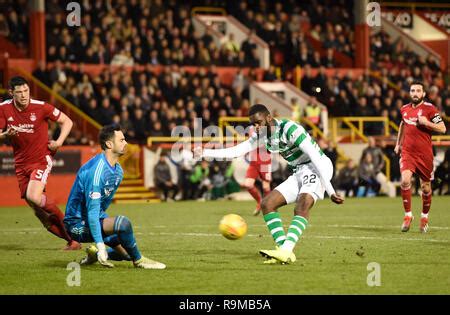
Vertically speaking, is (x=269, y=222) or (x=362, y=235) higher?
(x=269, y=222)

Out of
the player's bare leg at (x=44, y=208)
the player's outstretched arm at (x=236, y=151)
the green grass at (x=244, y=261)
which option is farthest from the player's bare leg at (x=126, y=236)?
the player's bare leg at (x=44, y=208)

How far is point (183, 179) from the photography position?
2717 cm

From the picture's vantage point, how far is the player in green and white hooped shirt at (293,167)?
10.6m

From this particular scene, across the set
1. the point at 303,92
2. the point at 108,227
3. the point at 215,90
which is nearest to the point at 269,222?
the point at 108,227

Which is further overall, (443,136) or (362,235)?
(443,136)

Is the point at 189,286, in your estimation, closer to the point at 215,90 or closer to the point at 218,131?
the point at 218,131

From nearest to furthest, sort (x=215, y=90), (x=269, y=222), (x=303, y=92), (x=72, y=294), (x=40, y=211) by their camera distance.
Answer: (x=72, y=294)
(x=269, y=222)
(x=40, y=211)
(x=215, y=90)
(x=303, y=92)

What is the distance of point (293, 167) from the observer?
11336 mm

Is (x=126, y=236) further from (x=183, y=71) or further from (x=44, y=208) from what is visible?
(x=183, y=71)

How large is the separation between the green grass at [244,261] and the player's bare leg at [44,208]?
1.03 feet

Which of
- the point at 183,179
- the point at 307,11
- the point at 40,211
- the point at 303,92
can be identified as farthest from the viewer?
the point at 307,11

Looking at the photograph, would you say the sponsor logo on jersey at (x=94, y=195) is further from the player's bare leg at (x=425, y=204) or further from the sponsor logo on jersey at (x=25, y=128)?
the player's bare leg at (x=425, y=204)

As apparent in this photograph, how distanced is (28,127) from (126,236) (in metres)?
3.19

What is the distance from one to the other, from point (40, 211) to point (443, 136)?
815 inches
